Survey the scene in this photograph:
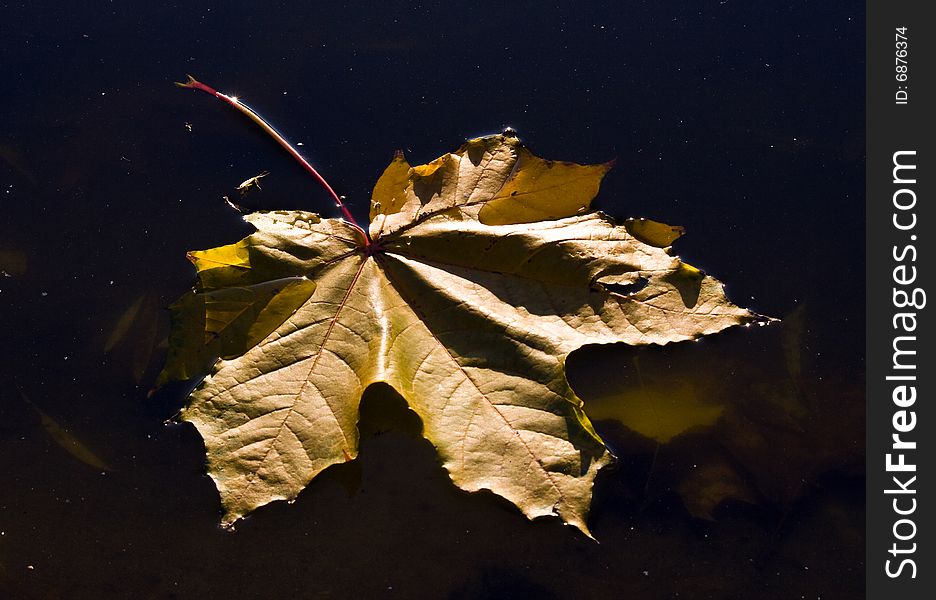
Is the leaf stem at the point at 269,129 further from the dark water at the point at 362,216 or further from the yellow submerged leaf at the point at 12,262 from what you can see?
the yellow submerged leaf at the point at 12,262

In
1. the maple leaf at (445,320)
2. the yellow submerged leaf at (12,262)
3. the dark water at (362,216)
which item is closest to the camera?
the maple leaf at (445,320)

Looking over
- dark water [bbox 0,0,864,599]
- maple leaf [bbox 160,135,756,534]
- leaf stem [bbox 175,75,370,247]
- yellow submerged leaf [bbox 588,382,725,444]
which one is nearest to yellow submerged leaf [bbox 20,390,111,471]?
dark water [bbox 0,0,864,599]

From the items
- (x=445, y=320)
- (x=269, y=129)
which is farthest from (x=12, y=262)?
(x=445, y=320)

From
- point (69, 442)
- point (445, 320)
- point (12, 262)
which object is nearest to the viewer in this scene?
point (445, 320)

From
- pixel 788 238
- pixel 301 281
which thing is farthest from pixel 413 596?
pixel 788 238

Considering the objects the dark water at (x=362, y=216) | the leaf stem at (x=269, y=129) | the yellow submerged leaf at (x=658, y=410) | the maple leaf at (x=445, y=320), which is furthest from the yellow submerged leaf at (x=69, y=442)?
the yellow submerged leaf at (x=658, y=410)

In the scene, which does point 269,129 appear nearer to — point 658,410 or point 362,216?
point 362,216
